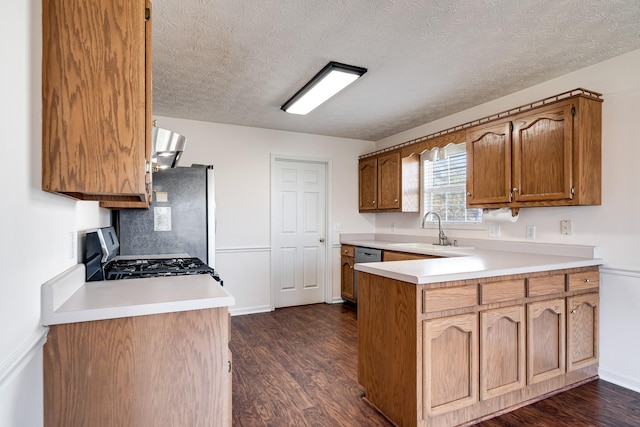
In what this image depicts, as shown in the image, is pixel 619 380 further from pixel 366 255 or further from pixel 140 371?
pixel 140 371

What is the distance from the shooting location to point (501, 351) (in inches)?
81.2

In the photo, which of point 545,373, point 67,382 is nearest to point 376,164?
point 545,373

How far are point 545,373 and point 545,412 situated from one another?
0.24 metres

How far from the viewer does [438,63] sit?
2500mm

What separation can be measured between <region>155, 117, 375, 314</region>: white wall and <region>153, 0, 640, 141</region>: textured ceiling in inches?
27.9

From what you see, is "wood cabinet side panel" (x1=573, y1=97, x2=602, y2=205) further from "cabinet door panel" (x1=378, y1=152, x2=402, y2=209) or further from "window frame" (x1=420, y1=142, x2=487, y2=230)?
"cabinet door panel" (x1=378, y1=152, x2=402, y2=209)

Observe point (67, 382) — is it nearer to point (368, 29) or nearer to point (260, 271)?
point (368, 29)

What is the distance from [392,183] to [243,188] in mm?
1808

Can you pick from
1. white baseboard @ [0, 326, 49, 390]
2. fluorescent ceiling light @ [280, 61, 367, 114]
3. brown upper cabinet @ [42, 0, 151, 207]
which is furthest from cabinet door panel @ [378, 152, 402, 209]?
white baseboard @ [0, 326, 49, 390]

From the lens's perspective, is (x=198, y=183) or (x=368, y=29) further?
(x=198, y=183)

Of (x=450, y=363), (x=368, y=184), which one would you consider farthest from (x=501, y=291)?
(x=368, y=184)

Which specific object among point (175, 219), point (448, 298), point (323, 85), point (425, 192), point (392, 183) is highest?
point (323, 85)

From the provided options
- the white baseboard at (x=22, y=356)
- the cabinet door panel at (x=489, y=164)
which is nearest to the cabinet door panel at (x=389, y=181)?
the cabinet door panel at (x=489, y=164)

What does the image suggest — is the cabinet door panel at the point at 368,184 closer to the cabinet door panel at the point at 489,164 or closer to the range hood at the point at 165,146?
the cabinet door panel at the point at 489,164
